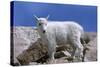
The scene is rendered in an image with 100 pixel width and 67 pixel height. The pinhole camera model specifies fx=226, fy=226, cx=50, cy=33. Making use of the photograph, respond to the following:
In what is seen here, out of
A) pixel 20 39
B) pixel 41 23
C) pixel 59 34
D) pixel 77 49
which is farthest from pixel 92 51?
pixel 20 39

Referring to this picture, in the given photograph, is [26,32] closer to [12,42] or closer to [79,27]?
[12,42]

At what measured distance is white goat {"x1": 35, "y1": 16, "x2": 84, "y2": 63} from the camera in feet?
8.70

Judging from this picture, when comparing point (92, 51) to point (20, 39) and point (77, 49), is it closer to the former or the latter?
point (77, 49)

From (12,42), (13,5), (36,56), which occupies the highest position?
(13,5)

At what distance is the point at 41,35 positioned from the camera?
2650mm

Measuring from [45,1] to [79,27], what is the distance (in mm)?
543

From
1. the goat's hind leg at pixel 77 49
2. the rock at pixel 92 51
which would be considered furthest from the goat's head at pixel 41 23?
the rock at pixel 92 51

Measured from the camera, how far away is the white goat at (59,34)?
2.65 m

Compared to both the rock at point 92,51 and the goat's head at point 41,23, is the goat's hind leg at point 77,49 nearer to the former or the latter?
the rock at point 92,51

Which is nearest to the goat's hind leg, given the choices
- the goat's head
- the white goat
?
the white goat

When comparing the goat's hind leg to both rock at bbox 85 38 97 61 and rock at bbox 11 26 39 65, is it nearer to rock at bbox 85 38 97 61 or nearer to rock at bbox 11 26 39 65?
rock at bbox 85 38 97 61

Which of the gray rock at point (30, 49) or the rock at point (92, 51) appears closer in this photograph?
the gray rock at point (30, 49)
